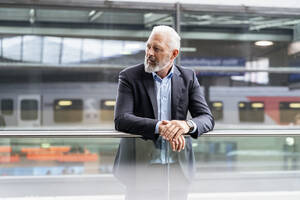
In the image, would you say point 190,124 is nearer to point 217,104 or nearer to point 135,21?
point 135,21

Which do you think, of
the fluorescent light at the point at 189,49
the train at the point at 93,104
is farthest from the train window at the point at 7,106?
the fluorescent light at the point at 189,49

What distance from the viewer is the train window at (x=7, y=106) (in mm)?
6418

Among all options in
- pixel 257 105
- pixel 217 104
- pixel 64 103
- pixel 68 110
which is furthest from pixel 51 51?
pixel 257 105

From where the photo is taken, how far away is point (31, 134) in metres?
1.92

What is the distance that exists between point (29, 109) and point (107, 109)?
1.15 metres

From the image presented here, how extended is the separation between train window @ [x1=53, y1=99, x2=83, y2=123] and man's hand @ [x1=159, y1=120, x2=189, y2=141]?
16.3ft

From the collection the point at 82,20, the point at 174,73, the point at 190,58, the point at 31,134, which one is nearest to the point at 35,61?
the point at 82,20

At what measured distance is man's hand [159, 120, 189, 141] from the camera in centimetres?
154

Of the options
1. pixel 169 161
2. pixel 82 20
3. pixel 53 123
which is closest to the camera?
pixel 169 161

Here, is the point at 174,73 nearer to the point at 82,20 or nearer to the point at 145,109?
the point at 145,109

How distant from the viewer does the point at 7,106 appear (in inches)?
256

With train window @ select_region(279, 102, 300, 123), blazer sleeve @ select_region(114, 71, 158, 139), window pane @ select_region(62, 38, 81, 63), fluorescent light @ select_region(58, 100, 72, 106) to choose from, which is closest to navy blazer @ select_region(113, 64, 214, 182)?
blazer sleeve @ select_region(114, 71, 158, 139)

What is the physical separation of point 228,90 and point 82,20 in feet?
8.22

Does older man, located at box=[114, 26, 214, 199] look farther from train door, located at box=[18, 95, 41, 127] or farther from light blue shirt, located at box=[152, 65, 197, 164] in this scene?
train door, located at box=[18, 95, 41, 127]
